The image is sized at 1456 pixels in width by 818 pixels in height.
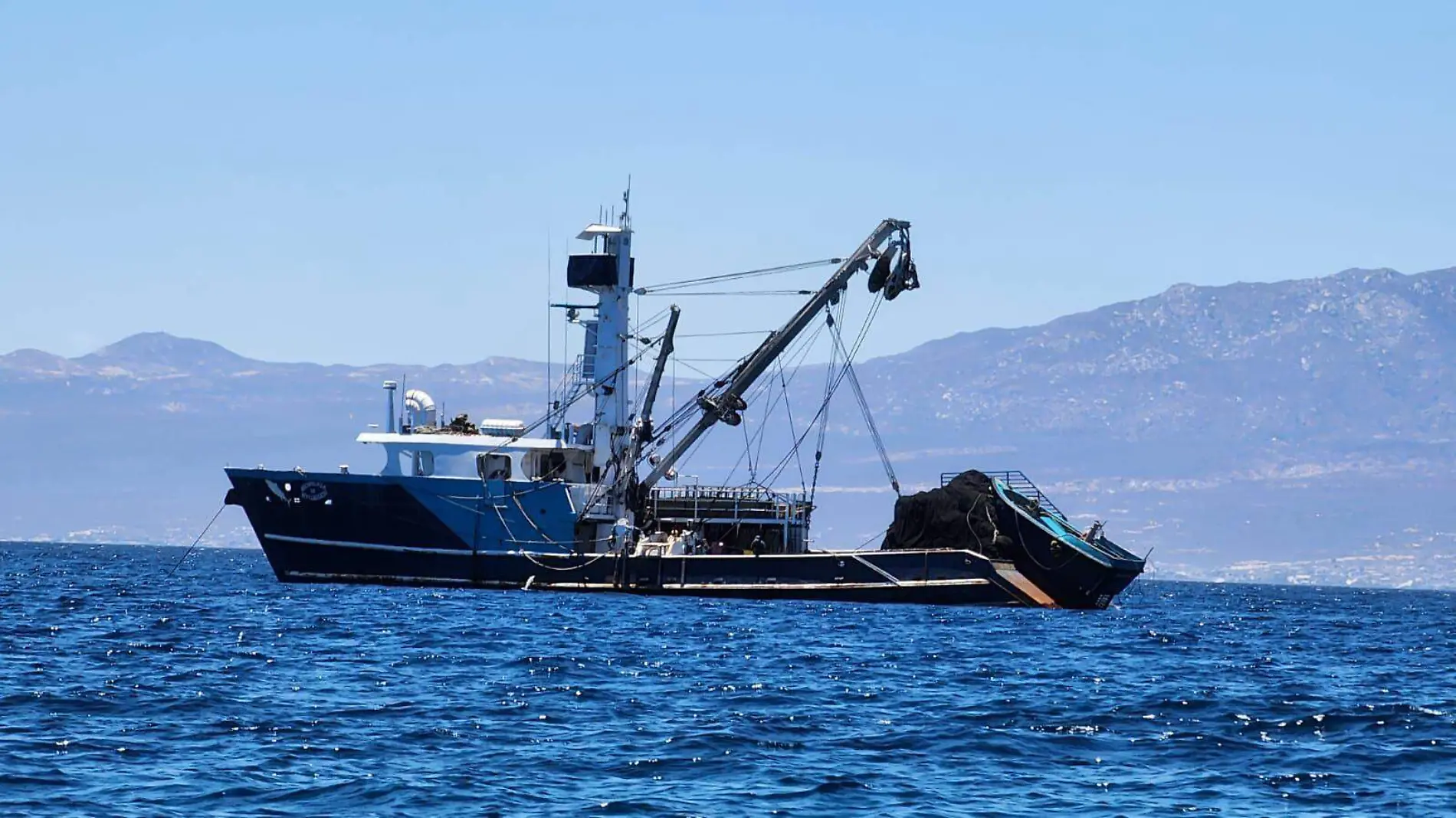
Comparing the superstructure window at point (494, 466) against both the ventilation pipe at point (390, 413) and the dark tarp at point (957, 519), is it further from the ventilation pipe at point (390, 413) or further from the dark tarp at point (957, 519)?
the dark tarp at point (957, 519)

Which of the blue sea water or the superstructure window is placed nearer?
the blue sea water

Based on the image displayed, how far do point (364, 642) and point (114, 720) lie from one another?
41.8 ft

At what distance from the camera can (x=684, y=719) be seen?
29156 mm

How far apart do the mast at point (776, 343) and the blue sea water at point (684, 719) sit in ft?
47.1

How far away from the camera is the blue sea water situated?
23.2m

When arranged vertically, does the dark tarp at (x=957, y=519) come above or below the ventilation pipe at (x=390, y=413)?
below

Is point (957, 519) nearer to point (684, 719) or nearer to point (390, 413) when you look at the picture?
point (390, 413)

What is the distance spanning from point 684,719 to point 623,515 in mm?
33522

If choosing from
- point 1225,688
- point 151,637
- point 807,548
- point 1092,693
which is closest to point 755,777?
point 1092,693

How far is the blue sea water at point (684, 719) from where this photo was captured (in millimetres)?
23188

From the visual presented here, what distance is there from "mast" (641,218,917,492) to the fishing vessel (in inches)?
2.8

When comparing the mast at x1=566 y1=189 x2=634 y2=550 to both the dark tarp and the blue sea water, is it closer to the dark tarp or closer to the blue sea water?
the dark tarp

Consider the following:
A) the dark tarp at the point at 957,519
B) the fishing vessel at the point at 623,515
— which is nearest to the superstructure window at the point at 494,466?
the fishing vessel at the point at 623,515

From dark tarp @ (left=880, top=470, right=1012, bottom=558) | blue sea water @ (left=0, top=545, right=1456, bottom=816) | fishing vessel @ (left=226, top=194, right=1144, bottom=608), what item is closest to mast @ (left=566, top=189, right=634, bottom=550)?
fishing vessel @ (left=226, top=194, right=1144, bottom=608)
